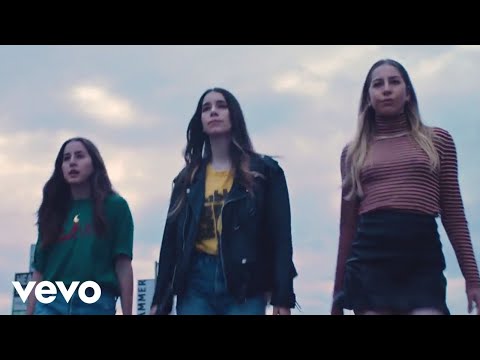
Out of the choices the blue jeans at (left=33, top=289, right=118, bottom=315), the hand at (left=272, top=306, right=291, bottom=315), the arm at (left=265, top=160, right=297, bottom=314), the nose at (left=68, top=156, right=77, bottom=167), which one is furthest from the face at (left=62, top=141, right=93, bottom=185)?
the hand at (left=272, top=306, right=291, bottom=315)

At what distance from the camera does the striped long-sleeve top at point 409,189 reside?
5.23 metres

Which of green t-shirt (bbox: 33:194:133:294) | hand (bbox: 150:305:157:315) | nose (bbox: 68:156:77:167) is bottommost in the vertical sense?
hand (bbox: 150:305:157:315)

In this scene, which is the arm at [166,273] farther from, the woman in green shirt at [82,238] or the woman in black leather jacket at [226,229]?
the woman in green shirt at [82,238]

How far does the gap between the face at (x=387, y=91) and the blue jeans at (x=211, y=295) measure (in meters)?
1.54

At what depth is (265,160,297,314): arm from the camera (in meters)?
5.21

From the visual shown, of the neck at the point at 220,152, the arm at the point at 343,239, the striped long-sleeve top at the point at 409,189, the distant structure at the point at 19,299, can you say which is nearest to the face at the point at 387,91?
the striped long-sleeve top at the point at 409,189

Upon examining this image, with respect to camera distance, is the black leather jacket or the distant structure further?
the distant structure

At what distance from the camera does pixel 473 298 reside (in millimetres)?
5219

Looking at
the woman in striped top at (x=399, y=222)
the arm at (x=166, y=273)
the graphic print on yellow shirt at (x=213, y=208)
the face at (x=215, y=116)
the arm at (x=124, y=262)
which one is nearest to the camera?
the woman in striped top at (x=399, y=222)

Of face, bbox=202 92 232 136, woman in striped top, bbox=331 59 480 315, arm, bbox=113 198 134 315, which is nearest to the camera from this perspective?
woman in striped top, bbox=331 59 480 315

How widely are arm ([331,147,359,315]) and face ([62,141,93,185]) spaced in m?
1.84

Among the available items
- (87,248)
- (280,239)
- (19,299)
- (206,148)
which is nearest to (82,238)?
(87,248)

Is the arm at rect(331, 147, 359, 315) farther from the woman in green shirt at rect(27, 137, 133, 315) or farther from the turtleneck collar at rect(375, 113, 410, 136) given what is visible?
the woman in green shirt at rect(27, 137, 133, 315)
